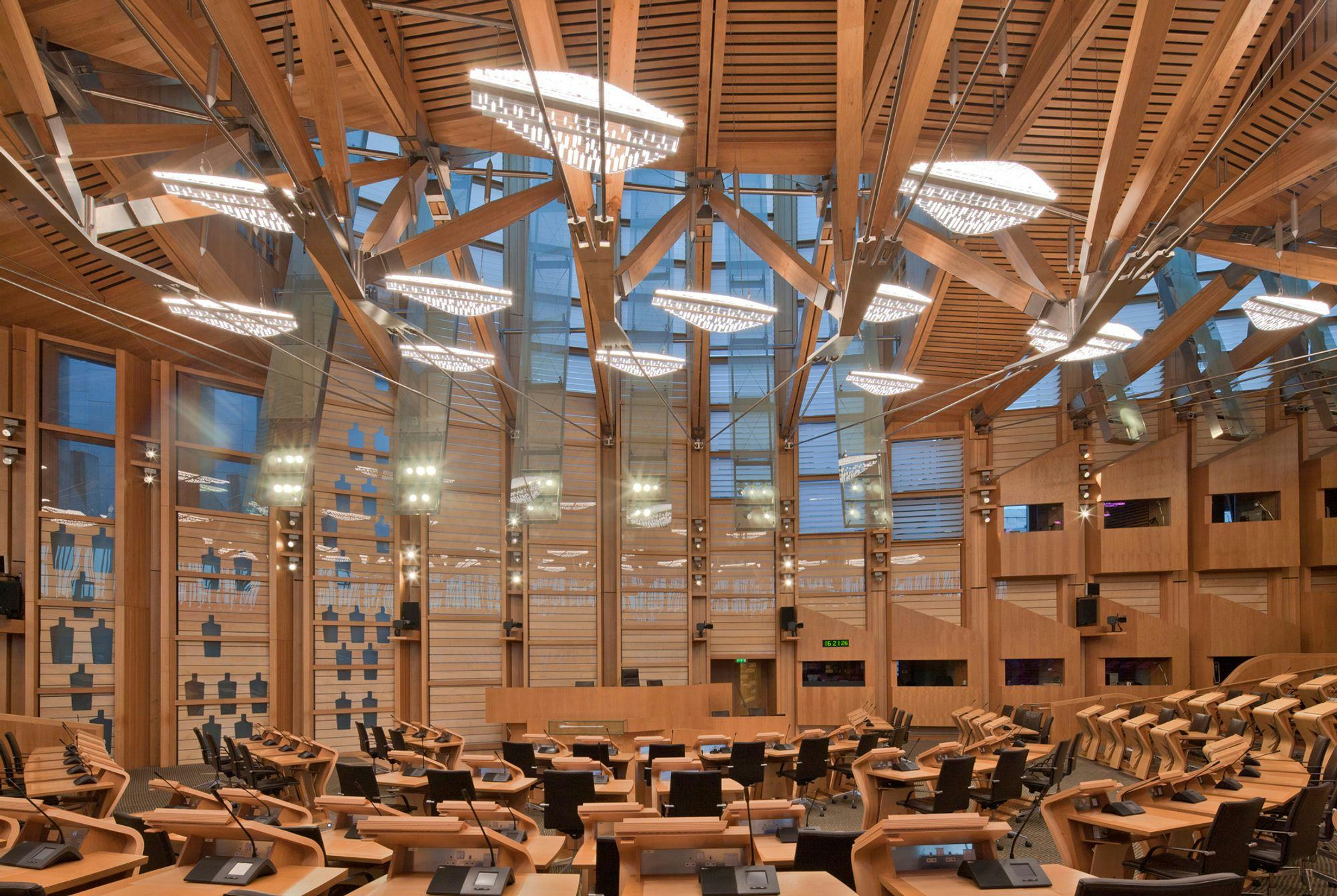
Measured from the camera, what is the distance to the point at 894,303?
1072cm

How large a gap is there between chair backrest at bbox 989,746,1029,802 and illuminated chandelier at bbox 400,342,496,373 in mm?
7448

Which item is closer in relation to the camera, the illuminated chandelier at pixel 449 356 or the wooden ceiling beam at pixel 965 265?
the wooden ceiling beam at pixel 965 265

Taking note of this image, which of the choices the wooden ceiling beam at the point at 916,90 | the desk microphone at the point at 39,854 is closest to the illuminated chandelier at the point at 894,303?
the wooden ceiling beam at the point at 916,90

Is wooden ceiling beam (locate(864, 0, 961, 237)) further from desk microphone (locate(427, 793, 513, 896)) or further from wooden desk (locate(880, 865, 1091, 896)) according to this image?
desk microphone (locate(427, 793, 513, 896))

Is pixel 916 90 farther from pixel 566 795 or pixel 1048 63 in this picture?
pixel 566 795

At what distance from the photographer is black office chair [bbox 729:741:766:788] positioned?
32.9ft

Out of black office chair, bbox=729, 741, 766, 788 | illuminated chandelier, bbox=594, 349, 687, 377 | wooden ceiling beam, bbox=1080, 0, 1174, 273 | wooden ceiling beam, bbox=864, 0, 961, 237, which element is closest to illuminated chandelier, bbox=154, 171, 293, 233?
illuminated chandelier, bbox=594, 349, 687, 377

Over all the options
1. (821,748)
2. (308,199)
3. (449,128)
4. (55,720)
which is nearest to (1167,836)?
(821,748)

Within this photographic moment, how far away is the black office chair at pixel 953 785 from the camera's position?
8305 mm

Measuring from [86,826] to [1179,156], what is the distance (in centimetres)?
965

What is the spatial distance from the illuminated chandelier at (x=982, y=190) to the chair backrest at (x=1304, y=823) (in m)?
4.49

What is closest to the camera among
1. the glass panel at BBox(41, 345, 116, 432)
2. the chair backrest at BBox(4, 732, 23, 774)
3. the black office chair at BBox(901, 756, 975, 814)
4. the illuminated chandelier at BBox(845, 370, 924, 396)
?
the black office chair at BBox(901, 756, 975, 814)

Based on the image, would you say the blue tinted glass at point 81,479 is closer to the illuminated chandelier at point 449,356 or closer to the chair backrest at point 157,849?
the illuminated chandelier at point 449,356

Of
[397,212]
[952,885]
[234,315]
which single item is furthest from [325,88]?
[952,885]
